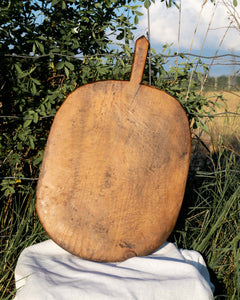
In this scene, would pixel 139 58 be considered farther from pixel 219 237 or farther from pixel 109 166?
pixel 219 237

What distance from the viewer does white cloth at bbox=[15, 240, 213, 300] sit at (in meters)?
1.32

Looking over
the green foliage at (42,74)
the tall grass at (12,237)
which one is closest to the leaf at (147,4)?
the green foliage at (42,74)

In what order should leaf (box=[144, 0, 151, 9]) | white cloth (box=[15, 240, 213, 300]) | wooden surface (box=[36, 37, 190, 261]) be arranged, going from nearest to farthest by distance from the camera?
1. white cloth (box=[15, 240, 213, 300])
2. wooden surface (box=[36, 37, 190, 261])
3. leaf (box=[144, 0, 151, 9])

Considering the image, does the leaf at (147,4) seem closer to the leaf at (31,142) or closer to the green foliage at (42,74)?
the green foliage at (42,74)

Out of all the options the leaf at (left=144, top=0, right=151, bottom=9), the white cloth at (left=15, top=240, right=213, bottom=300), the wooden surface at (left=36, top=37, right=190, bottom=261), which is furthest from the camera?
the leaf at (left=144, top=0, right=151, bottom=9)

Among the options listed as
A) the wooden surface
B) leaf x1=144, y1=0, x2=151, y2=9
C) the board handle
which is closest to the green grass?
the wooden surface

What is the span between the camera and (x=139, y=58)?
1.59 m

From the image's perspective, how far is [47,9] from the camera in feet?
6.64

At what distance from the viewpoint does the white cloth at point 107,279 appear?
4.33 ft

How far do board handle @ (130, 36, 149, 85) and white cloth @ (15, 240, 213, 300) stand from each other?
0.79 meters

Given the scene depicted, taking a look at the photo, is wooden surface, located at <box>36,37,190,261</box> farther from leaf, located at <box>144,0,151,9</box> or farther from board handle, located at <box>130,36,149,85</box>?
leaf, located at <box>144,0,151,9</box>

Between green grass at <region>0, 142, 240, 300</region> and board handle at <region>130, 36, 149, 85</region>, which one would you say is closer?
board handle at <region>130, 36, 149, 85</region>

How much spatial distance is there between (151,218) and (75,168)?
1.35ft

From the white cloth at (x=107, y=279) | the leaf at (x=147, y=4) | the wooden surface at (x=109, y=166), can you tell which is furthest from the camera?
the leaf at (x=147, y=4)
